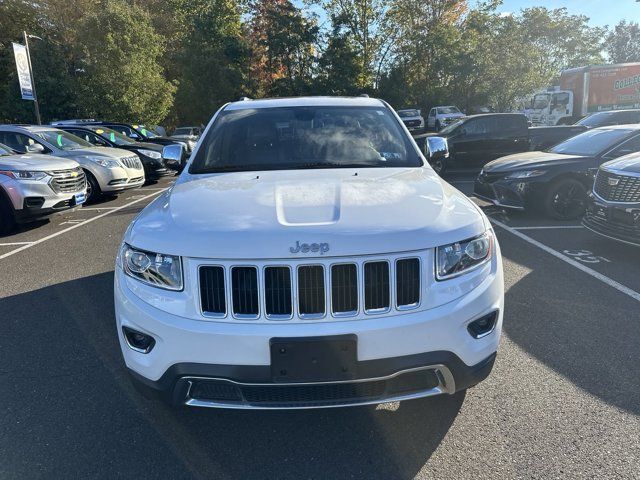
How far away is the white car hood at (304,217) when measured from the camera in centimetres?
221

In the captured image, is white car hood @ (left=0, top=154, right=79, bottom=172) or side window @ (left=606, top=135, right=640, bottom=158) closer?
side window @ (left=606, top=135, right=640, bottom=158)

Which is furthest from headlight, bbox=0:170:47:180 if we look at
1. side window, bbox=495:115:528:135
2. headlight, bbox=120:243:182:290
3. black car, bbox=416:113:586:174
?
side window, bbox=495:115:528:135

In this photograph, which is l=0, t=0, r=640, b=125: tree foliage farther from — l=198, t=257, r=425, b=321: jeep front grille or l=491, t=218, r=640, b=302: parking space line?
l=198, t=257, r=425, b=321: jeep front grille

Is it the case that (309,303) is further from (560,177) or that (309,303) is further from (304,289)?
(560,177)

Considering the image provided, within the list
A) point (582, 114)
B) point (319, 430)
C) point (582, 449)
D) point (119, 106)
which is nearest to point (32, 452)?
point (319, 430)

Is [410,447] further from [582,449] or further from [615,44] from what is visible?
[615,44]

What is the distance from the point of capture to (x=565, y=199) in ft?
25.5

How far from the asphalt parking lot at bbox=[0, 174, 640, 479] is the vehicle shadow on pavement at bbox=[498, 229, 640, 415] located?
0.02m

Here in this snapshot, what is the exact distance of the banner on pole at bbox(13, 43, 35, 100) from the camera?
1722 cm

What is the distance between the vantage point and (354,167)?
135 inches

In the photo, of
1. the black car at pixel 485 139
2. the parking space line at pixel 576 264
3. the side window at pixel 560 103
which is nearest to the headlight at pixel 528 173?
the parking space line at pixel 576 264

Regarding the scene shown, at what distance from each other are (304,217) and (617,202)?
190 inches

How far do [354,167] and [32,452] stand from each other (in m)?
2.56

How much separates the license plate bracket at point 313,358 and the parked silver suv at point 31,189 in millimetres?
7105
